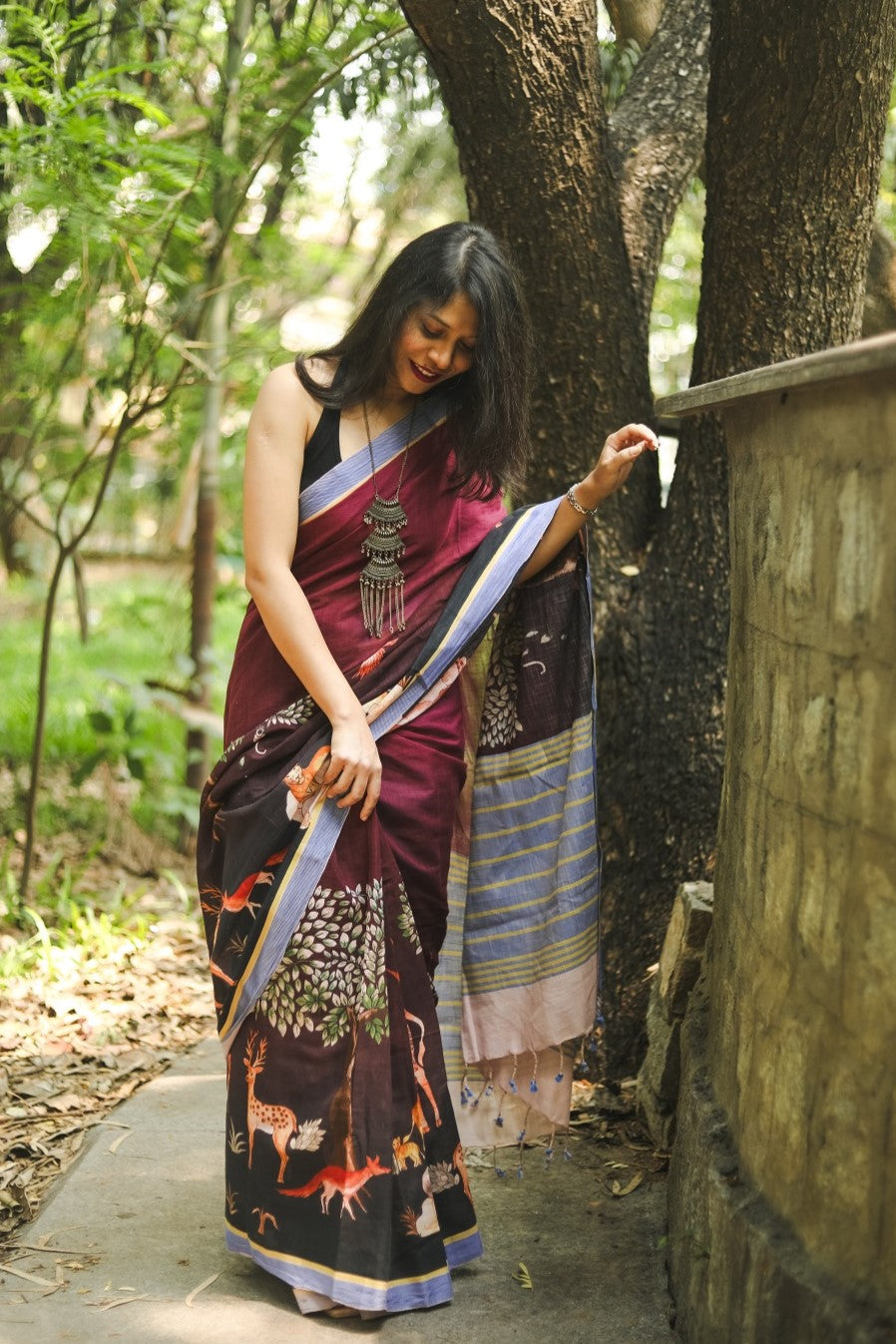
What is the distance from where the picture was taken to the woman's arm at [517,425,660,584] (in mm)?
2688

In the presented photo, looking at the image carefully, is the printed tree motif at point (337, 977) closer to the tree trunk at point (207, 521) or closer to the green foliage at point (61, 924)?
the green foliage at point (61, 924)

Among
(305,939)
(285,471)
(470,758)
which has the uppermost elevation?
(285,471)

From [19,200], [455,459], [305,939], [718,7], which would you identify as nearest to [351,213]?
[19,200]

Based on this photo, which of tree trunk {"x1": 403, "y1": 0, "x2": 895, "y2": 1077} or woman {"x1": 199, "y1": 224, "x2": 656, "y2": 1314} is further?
tree trunk {"x1": 403, "y1": 0, "x2": 895, "y2": 1077}

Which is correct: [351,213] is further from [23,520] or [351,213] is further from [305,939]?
[305,939]

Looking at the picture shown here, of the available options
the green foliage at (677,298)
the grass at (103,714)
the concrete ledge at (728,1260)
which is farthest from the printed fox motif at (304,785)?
the green foliage at (677,298)

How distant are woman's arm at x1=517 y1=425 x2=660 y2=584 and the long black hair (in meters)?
0.16

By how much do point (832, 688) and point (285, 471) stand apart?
1.15 metres

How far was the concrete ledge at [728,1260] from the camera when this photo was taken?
183 centimetres

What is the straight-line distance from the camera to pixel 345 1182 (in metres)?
2.49

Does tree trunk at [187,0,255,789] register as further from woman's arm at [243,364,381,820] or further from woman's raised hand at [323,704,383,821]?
woman's raised hand at [323,704,383,821]

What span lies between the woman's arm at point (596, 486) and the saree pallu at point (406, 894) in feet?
0.12

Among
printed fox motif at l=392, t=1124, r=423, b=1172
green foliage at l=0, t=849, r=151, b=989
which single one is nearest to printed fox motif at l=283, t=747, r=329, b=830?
printed fox motif at l=392, t=1124, r=423, b=1172

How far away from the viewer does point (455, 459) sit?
9.08 feet
